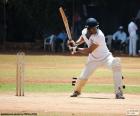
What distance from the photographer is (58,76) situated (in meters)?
22.5

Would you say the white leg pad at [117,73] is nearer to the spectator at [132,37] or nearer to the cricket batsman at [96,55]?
the cricket batsman at [96,55]

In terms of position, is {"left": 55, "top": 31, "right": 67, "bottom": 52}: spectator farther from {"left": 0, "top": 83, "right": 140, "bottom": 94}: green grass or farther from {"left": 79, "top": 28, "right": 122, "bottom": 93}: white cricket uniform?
{"left": 79, "top": 28, "right": 122, "bottom": 93}: white cricket uniform

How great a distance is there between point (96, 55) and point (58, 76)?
6837 mm

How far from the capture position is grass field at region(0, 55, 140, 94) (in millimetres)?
18719

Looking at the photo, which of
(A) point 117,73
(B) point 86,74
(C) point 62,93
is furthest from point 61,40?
(A) point 117,73

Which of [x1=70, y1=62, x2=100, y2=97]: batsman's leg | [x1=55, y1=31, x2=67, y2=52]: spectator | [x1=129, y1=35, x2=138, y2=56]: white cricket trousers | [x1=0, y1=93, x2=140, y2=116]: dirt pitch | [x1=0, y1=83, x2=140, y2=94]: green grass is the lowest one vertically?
[x1=0, y1=93, x2=140, y2=116]: dirt pitch

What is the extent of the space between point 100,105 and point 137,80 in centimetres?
753

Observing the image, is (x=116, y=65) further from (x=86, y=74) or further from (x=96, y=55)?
(x=86, y=74)

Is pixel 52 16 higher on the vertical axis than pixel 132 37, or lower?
higher

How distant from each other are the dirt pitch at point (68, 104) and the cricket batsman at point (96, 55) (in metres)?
0.35

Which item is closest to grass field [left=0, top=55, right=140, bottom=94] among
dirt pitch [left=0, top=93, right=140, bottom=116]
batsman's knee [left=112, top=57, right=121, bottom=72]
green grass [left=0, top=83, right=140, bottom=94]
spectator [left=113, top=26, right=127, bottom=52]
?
green grass [left=0, top=83, right=140, bottom=94]

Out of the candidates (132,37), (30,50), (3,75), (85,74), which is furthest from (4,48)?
(85,74)

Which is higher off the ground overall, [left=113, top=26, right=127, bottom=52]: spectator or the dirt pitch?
[left=113, top=26, right=127, bottom=52]: spectator

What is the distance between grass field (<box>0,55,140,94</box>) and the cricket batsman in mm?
2130
